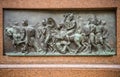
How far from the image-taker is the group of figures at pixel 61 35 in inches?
181

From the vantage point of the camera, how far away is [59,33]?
4.66 meters

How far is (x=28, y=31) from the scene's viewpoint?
4.61 meters

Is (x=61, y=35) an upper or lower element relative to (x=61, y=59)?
upper

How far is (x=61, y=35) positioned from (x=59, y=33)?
0.05m

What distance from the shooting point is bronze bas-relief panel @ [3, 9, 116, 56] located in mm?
4609

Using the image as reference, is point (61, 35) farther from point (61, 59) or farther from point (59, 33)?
point (61, 59)

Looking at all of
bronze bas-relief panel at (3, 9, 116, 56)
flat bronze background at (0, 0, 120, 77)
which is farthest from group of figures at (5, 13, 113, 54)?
flat bronze background at (0, 0, 120, 77)

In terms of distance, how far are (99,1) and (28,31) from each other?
1330 millimetres

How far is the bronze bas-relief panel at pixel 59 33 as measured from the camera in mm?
4609

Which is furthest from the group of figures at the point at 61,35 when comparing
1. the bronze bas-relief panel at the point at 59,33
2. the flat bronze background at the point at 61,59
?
the flat bronze background at the point at 61,59

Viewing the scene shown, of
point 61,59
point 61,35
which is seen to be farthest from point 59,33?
point 61,59

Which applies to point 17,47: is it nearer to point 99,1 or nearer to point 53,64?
point 53,64

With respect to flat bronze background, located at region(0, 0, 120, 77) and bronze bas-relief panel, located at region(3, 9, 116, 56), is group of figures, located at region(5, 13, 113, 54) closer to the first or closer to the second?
bronze bas-relief panel, located at region(3, 9, 116, 56)

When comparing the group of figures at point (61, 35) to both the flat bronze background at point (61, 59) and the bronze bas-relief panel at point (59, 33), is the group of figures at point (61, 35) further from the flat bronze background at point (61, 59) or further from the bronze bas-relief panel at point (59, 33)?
the flat bronze background at point (61, 59)
